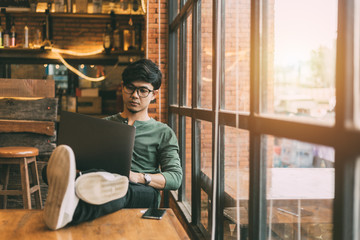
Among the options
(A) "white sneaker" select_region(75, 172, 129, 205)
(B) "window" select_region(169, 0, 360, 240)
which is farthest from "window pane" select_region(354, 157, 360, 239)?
(A) "white sneaker" select_region(75, 172, 129, 205)

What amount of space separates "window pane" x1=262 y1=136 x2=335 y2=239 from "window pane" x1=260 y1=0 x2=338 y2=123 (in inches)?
4.1

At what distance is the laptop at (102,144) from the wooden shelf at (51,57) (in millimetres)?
4062

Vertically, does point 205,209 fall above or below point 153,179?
below

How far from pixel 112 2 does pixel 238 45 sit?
435cm

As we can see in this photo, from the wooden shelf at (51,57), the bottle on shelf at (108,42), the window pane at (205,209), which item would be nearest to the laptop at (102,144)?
the window pane at (205,209)

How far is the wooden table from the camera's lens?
127cm

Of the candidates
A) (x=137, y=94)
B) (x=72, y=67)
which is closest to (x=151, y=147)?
(x=137, y=94)

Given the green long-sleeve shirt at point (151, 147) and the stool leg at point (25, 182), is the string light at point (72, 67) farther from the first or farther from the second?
the green long-sleeve shirt at point (151, 147)

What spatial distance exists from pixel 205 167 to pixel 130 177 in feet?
2.61

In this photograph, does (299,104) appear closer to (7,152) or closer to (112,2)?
(7,152)

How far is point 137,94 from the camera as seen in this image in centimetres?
206

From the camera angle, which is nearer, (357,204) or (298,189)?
(357,204)

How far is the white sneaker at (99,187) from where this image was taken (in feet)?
4.07

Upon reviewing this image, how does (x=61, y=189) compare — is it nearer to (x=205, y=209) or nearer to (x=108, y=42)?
(x=205, y=209)
